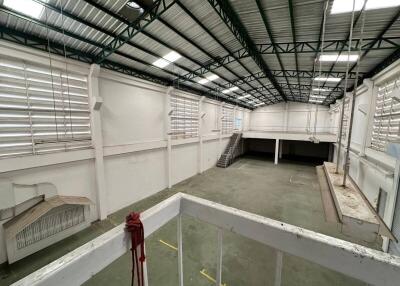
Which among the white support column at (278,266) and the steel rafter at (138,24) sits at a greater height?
the steel rafter at (138,24)

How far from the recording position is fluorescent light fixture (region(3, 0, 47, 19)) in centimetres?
357

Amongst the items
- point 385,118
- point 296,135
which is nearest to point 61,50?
point 385,118

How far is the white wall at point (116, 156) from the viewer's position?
4.78m

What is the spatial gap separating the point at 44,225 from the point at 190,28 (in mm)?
7012

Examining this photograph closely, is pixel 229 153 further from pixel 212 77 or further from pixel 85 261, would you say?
pixel 85 261

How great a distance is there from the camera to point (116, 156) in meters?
6.94

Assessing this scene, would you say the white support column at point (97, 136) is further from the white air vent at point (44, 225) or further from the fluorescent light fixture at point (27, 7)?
the fluorescent light fixture at point (27, 7)

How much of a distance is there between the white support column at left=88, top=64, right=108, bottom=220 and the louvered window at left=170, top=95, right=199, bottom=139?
13.1 feet

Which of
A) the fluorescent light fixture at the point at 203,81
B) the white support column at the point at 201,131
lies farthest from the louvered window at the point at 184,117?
the fluorescent light fixture at the point at 203,81

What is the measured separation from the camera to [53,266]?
86 cm

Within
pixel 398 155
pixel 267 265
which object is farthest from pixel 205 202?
pixel 267 265

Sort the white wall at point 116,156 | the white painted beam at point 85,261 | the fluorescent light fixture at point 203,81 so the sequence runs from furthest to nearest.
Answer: the fluorescent light fixture at point 203,81 → the white wall at point 116,156 → the white painted beam at point 85,261

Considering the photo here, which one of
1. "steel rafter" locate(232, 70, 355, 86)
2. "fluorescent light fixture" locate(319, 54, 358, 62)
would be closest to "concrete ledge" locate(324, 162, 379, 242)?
"fluorescent light fixture" locate(319, 54, 358, 62)

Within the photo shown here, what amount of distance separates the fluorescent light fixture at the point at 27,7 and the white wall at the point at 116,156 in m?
1.00
